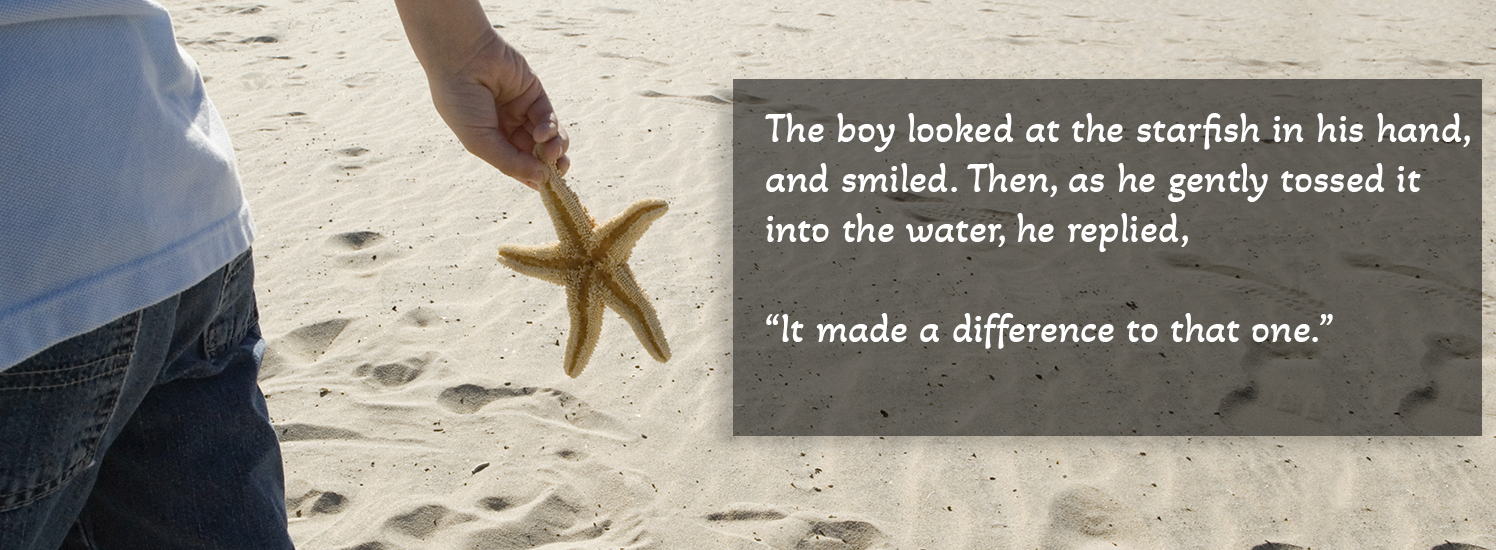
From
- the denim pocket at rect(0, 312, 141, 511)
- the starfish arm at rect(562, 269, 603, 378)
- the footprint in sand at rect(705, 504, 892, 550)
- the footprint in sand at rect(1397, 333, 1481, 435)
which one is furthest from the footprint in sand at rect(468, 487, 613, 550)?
the footprint in sand at rect(1397, 333, 1481, 435)

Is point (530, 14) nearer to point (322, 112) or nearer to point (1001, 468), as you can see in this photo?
point (322, 112)

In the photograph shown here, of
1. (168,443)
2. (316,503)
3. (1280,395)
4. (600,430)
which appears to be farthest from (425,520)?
(1280,395)

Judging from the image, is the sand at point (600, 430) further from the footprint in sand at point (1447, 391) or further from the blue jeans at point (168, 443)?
the blue jeans at point (168, 443)

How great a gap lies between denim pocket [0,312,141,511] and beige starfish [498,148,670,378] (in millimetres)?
1076

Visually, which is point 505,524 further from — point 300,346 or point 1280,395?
point 1280,395

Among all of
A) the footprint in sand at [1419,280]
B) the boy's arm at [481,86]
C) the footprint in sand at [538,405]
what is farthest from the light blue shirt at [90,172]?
the footprint in sand at [1419,280]

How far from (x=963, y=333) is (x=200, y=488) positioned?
339cm

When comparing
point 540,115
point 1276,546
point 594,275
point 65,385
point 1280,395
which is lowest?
point 1276,546

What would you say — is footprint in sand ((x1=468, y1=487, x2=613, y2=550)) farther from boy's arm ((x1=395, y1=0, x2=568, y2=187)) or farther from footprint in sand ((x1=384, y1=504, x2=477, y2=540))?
boy's arm ((x1=395, y1=0, x2=568, y2=187))

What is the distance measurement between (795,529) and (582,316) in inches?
51.1

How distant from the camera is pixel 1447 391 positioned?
390 cm

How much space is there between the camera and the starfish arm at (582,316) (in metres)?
2.12

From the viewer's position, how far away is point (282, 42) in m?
8.45

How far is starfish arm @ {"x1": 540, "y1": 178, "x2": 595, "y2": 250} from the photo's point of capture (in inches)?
77.3
